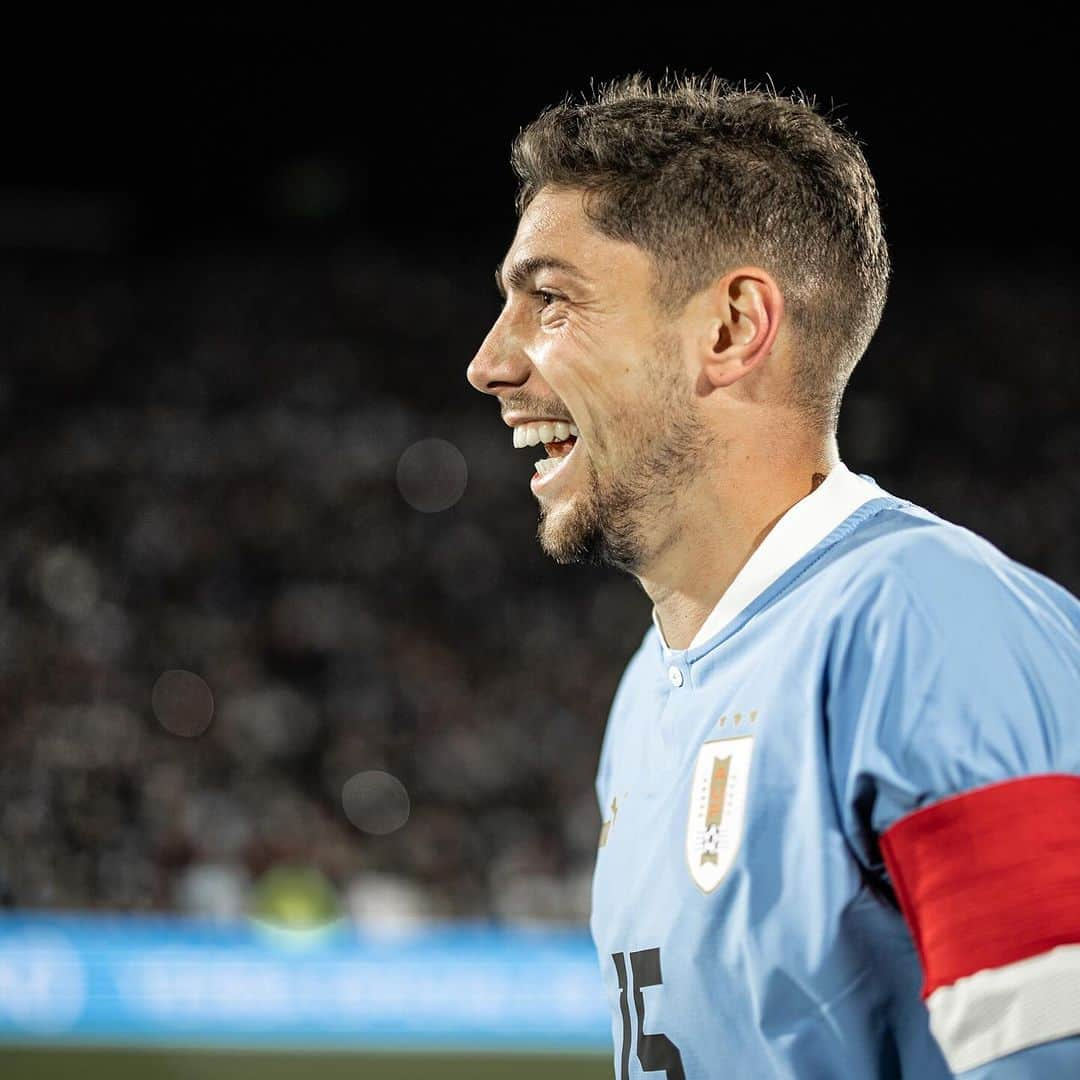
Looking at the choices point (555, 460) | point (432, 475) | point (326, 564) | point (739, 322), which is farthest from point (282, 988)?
point (432, 475)

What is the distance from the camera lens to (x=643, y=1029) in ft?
4.65

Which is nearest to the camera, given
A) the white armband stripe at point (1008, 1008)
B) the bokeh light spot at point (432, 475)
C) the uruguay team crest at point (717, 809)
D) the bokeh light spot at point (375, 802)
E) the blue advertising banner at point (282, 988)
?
the white armband stripe at point (1008, 1008)

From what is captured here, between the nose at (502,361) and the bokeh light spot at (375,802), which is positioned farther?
Answer: the bokeh light spot at (375,802)

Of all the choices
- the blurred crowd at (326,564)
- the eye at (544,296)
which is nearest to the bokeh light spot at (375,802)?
the blurred crowd at (326,564)

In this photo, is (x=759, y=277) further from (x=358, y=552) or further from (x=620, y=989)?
(x=358, y=552)

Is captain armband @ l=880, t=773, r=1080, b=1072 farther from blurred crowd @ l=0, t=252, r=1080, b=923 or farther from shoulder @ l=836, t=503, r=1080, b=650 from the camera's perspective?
blurred crowd @ l=0, t=252, r=1080, b=923

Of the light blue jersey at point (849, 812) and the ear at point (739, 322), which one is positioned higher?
the ear at point (739, 322)

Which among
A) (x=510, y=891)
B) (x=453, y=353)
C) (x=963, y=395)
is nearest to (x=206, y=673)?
(x=510, y=891)

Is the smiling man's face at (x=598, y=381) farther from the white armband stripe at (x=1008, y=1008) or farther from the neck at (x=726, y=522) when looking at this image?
the white armband stripe at (x=1008, y=1008)

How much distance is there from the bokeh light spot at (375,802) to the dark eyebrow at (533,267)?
867 centimetres

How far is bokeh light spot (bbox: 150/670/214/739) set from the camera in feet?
34.7

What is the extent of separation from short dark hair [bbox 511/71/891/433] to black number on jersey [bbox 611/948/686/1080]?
1.98ft

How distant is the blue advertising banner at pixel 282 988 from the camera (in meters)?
7.19

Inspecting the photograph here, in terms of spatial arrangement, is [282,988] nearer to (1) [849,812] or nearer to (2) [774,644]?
(2) [774,644]
